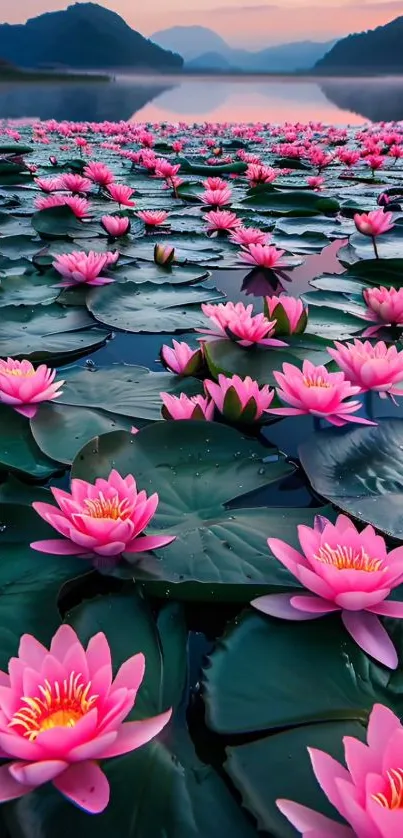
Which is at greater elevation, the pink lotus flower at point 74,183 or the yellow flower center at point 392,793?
the pink lotus flower at point 74,183

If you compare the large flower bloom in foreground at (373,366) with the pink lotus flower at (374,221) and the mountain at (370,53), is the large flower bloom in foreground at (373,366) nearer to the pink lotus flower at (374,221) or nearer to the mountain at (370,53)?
the pink lotus flower at (374,221)

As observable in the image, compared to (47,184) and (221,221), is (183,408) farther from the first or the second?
(47,184)

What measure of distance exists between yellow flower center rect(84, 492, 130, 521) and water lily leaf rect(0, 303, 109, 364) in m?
0.79

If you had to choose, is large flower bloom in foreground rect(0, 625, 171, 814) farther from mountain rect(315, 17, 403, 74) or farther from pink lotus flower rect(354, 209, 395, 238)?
mountain rect(315, 17, 403, 74)

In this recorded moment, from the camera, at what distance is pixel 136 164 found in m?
5.74

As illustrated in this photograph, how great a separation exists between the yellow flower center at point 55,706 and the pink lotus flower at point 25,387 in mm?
720

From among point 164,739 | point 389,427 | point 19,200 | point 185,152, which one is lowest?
point 164,739

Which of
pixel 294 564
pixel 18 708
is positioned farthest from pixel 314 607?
pixel 18 708

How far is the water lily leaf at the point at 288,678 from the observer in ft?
2.11

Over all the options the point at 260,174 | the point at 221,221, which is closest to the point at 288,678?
the point at 221,221

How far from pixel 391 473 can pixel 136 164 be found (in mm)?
5428

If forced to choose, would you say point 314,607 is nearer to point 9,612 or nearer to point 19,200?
point 9,612

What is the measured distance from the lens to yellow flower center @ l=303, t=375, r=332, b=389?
1.16 metres

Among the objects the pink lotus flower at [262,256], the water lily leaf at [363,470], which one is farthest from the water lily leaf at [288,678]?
the pink lotus flower at [262,256]
